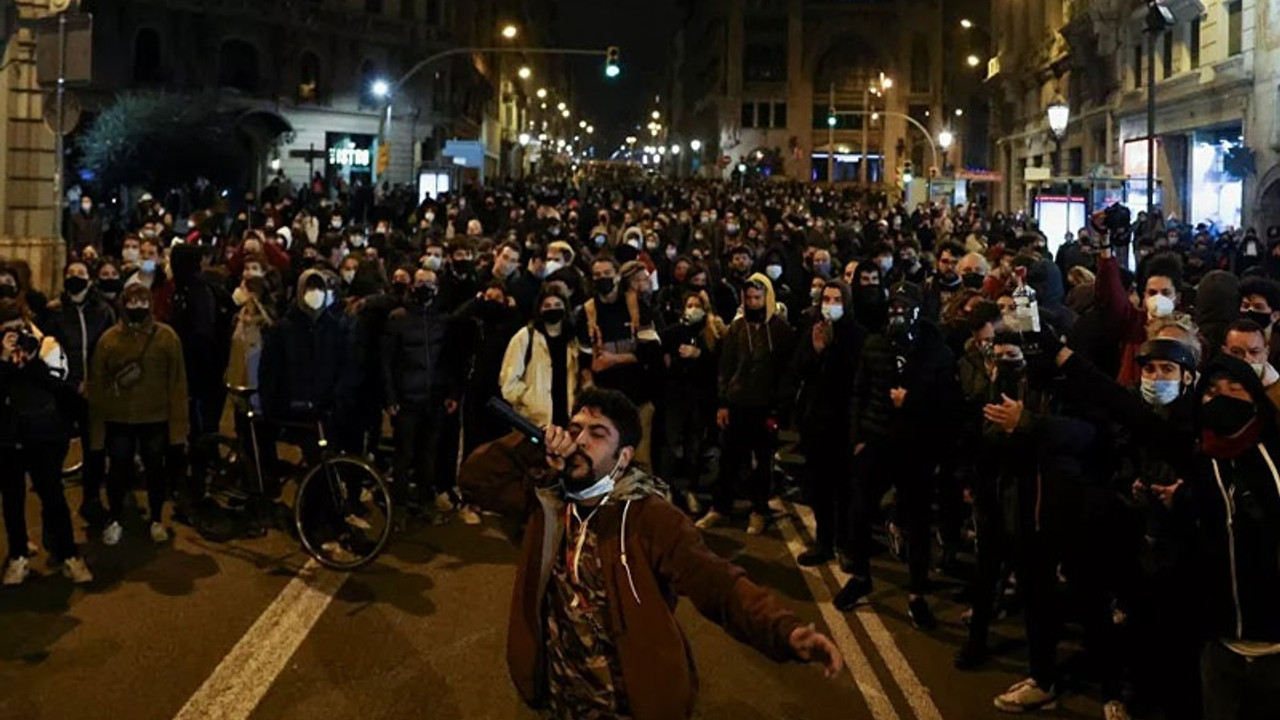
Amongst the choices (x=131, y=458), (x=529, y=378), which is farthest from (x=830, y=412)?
(x=131, y=458)

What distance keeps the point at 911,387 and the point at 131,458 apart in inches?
209

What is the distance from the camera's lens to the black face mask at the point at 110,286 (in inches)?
402

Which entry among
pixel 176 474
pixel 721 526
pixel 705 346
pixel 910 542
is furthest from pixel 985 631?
pixel 176 474

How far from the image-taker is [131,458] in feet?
27.6

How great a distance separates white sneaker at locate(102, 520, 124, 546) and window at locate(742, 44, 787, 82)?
10233 centimetres

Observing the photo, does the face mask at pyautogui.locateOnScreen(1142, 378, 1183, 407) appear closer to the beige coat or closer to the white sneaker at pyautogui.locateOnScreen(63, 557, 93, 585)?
the beige coat

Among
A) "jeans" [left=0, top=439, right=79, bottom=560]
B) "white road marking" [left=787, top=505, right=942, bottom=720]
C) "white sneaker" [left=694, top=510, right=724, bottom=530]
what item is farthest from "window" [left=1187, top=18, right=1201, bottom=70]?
"jeans" [left=0, top=439, right=79, bottom=560]

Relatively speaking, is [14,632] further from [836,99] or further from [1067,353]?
[836,99]

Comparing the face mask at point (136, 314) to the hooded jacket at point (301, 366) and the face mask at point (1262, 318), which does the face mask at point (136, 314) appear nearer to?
the hooded jacket at point (301, 366)

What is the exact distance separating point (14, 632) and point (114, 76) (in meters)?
43.1

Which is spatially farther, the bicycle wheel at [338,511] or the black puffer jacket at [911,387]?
the bicycle wheel at [338,511]

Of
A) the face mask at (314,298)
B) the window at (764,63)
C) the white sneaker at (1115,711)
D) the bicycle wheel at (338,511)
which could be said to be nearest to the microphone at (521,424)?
the white sneaker at (1115,711)

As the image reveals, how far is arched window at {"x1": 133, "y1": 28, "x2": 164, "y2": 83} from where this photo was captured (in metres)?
46.2

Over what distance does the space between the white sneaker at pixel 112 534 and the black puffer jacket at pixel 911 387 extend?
5.15m
